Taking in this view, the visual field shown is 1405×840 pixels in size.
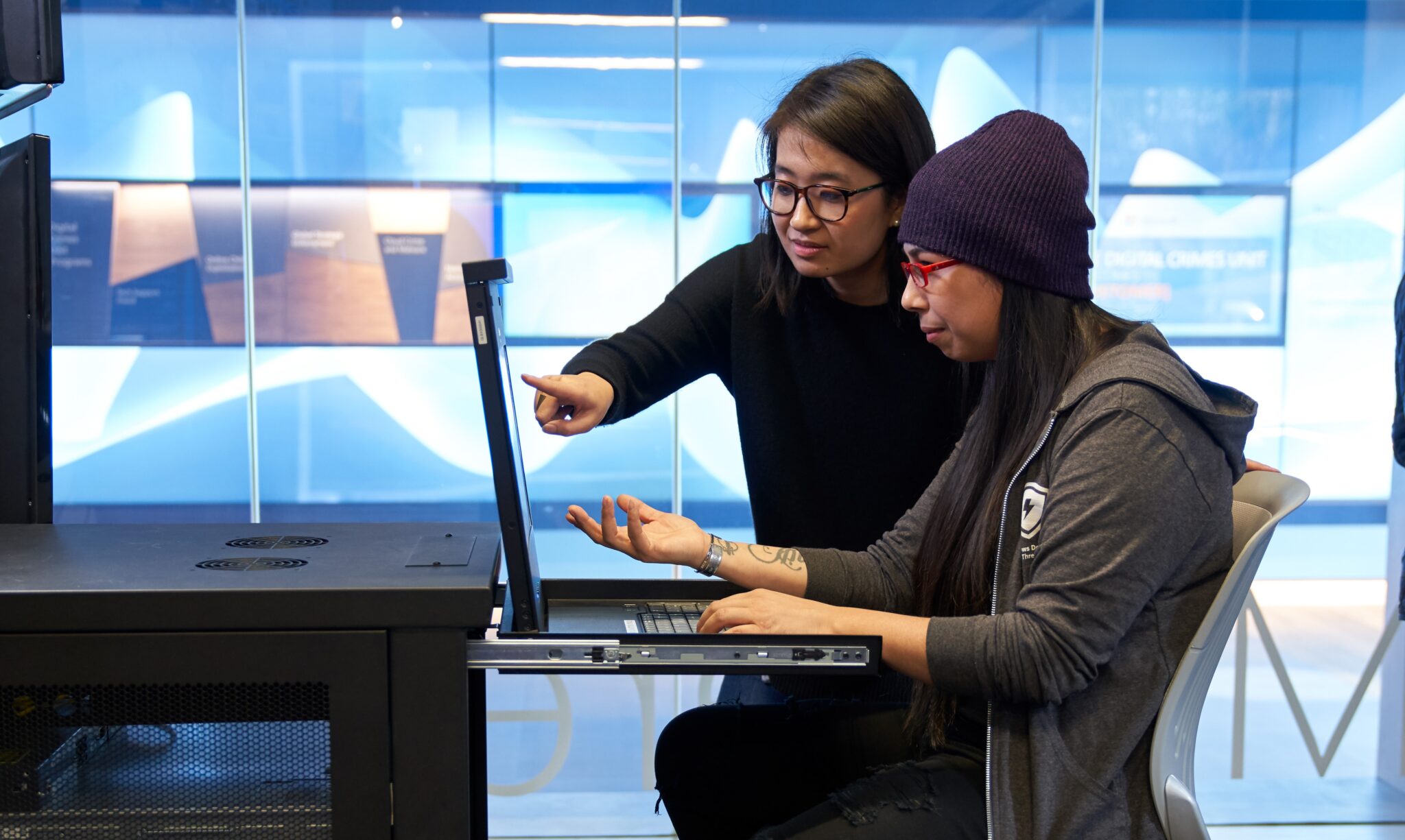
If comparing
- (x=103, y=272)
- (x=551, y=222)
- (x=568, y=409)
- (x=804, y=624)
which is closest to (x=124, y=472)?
(x=103, y=272)

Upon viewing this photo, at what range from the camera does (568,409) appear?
4.73 ft

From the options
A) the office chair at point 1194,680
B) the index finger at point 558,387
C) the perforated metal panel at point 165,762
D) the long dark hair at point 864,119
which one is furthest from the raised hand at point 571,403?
the office chair at point 1194,680

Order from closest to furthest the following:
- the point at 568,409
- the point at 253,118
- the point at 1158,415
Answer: the point at 1158,415, the point at 568,409, the point at 253,118

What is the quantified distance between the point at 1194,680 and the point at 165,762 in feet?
3.15

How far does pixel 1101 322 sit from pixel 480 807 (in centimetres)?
80

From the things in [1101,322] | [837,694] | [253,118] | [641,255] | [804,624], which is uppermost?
[253,118]

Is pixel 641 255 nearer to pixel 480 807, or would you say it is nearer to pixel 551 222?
pixel 551 222

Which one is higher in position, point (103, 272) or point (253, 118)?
point (253, 118)

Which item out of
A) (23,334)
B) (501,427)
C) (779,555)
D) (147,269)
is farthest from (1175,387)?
(147,269)

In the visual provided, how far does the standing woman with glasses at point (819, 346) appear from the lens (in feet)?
4.69

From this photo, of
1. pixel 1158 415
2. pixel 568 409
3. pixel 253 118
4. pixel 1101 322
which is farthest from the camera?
pixel 253 118

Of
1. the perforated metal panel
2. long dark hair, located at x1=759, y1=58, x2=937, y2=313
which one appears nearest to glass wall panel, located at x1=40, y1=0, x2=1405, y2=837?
long dark hair, located at x1=759, y1=58, x2=937, y2=313

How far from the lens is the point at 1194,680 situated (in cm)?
107

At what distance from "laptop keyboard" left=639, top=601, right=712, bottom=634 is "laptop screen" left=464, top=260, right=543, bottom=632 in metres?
0.13
